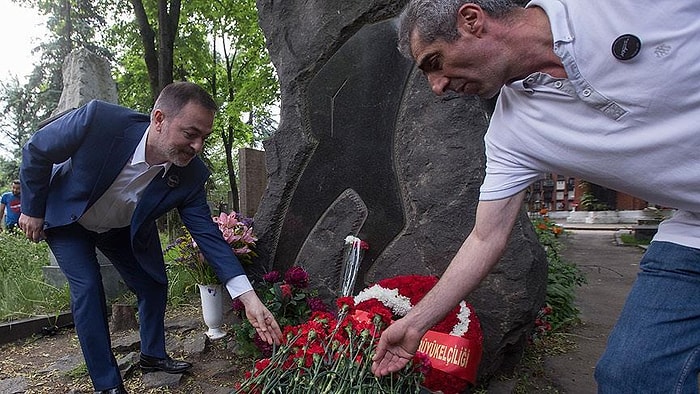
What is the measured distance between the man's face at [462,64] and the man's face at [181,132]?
4.17ft

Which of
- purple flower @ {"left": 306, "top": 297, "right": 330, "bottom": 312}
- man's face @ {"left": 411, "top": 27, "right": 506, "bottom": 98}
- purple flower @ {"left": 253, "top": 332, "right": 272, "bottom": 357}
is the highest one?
man's face @ {"left": 411, "top": 27, "right": 506, "bottom": 98}

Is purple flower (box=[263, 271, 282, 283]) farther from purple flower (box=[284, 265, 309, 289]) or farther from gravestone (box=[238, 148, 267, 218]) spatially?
gravestone (box=[238, 148, 267, 218])

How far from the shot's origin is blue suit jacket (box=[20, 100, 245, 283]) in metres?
2.47

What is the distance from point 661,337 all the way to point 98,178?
2.38 m

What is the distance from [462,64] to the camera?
4.74 feet

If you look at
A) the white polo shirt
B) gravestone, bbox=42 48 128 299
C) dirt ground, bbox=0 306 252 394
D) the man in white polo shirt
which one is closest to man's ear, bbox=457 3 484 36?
the man in white polo shirt

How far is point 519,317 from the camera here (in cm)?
261

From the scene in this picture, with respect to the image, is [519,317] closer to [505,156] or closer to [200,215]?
[505,156]

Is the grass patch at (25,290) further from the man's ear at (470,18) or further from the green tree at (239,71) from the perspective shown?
the green tree at (239,71)

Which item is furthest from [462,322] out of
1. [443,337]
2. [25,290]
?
[25,290]

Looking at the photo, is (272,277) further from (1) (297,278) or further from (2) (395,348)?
(2) (395,348)

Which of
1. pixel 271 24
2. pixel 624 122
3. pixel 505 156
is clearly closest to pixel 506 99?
pixel 505 156

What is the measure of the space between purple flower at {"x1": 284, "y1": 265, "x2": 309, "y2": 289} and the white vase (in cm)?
49

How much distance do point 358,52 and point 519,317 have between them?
1.80 metres
